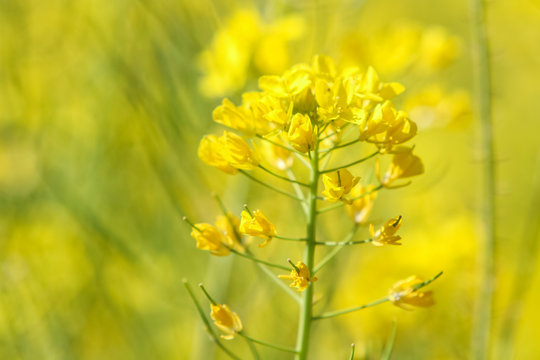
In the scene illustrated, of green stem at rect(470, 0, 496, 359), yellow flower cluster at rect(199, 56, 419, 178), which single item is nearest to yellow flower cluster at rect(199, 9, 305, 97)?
green stem at rect(470, 0, 496, 359)

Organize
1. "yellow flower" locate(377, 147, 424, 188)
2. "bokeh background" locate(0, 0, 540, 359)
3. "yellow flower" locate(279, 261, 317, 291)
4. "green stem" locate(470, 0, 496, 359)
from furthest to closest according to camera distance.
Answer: "bokeh background" locate(0, 0, 540, 359)
"green stem" locate(470, 0, 496, 359)
"yellow flower" locate(377, 147, 424, 188)
"yellow flower" locate(279, 261, 317, 291)

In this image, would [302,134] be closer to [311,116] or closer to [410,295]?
[311,116]

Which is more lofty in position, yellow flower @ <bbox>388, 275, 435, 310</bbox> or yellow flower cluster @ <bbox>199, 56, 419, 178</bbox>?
yellow flower cluster @ <bbox>199, 56, 419, 178</bbox>

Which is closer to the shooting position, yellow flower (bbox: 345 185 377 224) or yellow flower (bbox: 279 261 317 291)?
yellow flower (bbox: 279 261 317 291)

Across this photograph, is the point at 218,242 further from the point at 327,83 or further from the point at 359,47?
the point at 359,47

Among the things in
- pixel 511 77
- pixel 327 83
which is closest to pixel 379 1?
pixel 511 77

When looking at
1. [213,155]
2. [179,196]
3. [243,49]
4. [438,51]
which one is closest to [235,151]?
[213,155]

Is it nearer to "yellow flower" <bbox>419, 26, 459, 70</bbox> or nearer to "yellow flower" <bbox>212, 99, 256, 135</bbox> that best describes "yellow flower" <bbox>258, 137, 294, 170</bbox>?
"yellow flower" <bbox>212, 99, 256, 135</bbox>
